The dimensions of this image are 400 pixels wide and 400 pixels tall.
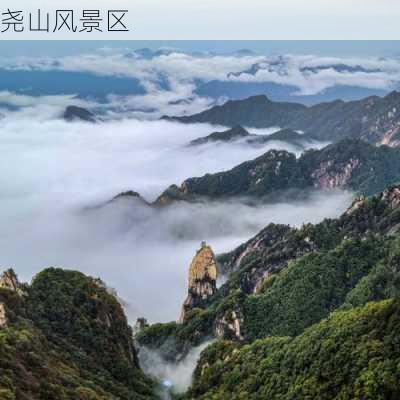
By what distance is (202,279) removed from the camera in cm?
15850

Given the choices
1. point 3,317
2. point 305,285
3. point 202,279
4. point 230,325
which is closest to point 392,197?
point 305,285

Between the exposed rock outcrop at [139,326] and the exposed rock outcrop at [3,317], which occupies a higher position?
the exposed rock outcrop at [3,317]

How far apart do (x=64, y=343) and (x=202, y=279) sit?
70.1 meters

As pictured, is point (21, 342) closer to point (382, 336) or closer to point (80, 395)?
point (80, 395)

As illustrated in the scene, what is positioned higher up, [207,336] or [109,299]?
[109,299]

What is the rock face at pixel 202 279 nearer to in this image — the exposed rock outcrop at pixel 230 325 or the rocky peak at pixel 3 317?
the exposed rock outcrop at pixel 230 325

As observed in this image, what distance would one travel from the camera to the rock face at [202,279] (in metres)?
157

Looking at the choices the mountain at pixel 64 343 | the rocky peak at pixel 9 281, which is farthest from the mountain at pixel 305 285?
the rocky peak at pixel 9 281

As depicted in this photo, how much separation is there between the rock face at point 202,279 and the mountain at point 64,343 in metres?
49.5

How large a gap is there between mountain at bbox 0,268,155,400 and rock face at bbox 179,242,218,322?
4954cm

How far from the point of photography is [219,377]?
9244cm

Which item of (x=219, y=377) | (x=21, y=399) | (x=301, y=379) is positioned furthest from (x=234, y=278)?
(x=21, y=399)

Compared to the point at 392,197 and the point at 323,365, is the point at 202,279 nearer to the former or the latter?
the point at 392,197

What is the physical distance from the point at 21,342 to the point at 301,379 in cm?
2874
